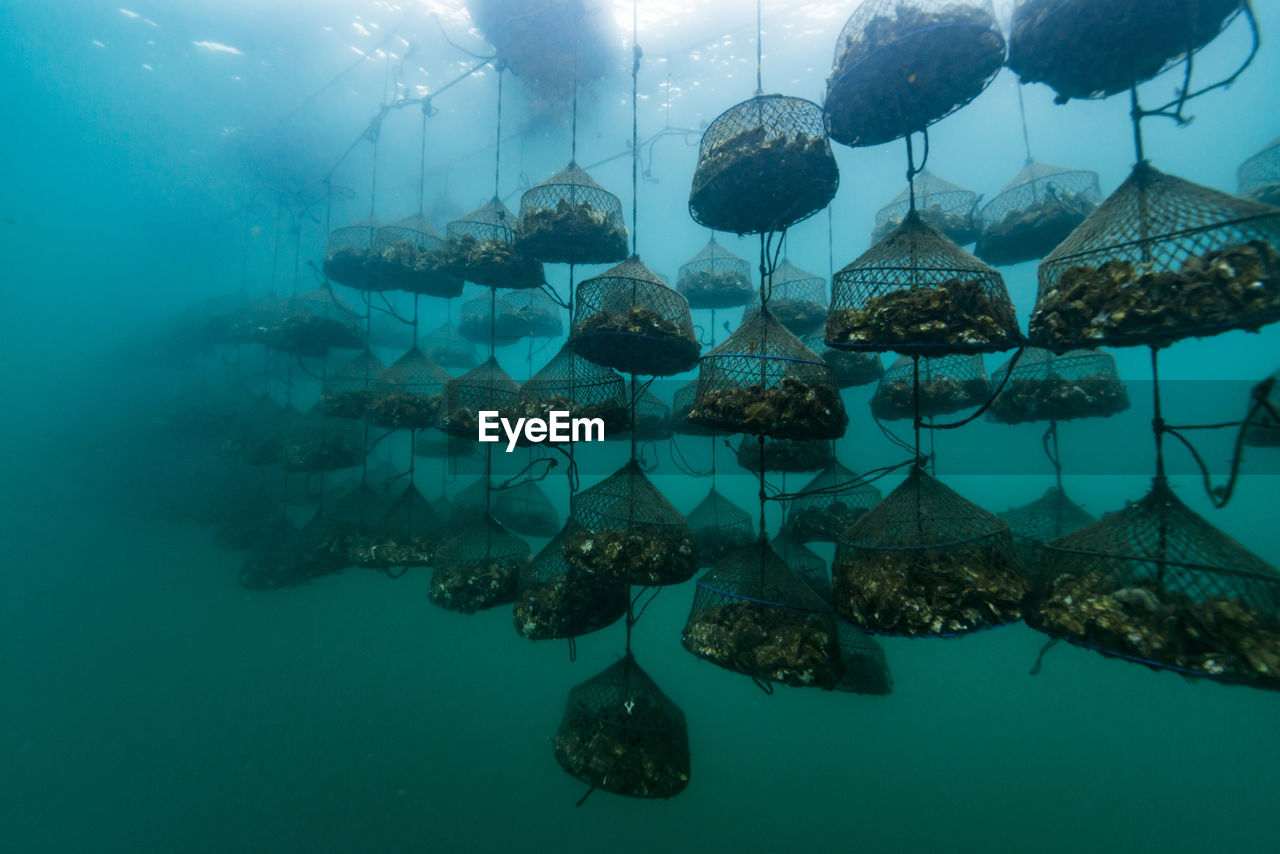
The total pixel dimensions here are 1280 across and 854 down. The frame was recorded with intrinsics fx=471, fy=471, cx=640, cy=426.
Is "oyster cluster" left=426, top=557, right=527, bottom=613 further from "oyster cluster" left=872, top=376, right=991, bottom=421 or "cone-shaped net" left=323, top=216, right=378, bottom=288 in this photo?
"cone-shaped net" left=323, top=216, right=378, bottom=288

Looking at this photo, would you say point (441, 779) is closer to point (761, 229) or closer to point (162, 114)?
point (761, 229)

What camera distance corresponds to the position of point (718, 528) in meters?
8.85

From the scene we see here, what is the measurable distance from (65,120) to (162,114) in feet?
39.3

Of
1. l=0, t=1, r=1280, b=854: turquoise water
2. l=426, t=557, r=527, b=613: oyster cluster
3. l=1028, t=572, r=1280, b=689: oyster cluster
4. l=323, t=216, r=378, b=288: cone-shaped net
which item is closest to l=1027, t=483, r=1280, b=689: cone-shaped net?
l=1028, t=572, r=1280, b=689: oyster cluster

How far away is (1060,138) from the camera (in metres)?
40.9

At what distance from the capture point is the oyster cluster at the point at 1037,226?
20.4 feet

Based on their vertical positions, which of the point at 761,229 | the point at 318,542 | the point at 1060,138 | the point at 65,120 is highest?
the point at 1060,138

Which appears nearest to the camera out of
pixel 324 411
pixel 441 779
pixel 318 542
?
pixel 324 411

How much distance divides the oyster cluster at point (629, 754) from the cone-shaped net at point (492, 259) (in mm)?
6021

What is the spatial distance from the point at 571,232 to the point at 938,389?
18.4 feet

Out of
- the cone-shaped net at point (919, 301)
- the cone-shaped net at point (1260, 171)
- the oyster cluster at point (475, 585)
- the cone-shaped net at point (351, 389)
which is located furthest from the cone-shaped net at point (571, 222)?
the cone-shaped net at point (1260, 171)

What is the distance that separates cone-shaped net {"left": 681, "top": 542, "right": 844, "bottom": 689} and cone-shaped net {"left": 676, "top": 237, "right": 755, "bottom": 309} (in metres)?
5.87

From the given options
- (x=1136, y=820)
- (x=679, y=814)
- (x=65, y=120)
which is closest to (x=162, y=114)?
(x=65, y=120)

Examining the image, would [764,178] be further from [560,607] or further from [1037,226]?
[560,607]
